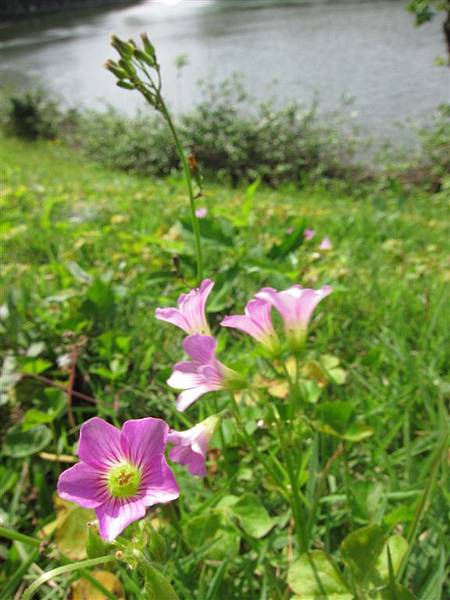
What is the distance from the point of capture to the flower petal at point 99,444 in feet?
1.61

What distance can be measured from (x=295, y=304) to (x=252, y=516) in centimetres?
39

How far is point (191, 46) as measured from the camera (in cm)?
1773

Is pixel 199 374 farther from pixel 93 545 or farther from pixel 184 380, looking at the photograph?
pixel 93 545

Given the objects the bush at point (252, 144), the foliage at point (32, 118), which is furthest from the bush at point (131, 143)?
the foliage at point (32, 118)

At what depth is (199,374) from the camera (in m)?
0.64

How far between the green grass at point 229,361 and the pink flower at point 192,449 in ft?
0.79

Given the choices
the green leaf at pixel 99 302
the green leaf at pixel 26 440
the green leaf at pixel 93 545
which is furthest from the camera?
the green leaf at pixel 99 302

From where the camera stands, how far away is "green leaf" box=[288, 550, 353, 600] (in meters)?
0.69

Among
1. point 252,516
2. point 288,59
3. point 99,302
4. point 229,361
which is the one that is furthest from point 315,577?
point 288,59

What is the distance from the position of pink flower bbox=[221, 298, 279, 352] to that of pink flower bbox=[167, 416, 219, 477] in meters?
0.13

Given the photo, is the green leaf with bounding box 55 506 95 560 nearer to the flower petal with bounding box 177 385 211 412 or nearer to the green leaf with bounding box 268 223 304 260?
the flower petal with bounding box 177 385 211 412

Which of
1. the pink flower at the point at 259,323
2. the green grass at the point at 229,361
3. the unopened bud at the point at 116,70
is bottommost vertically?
the green grass at the point at 229,361

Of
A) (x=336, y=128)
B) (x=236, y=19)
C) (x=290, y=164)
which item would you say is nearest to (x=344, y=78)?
(x=336, y=128)

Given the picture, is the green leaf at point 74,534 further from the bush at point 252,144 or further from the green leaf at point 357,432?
the bush at point 252,144
